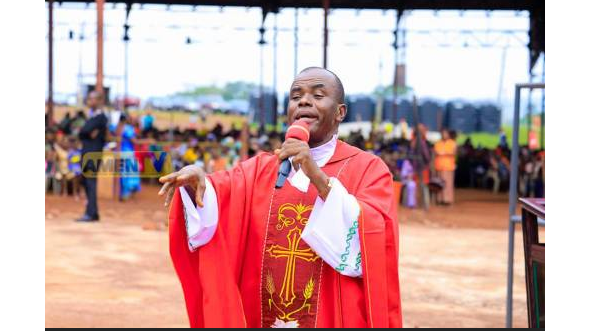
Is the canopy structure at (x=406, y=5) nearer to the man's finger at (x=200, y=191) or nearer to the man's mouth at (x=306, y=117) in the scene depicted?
the man's mouth at (x=306, y=117)

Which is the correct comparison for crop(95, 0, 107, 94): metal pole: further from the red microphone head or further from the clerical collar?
the red microphone head

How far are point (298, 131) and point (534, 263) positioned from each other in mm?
1848

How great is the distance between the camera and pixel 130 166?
59.1ft

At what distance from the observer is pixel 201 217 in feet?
12.6

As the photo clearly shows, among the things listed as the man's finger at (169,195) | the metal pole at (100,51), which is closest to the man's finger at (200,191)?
the man's finger at (169,195)

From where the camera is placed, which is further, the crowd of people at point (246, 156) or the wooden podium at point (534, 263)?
the crowd of people at point (246, 156)

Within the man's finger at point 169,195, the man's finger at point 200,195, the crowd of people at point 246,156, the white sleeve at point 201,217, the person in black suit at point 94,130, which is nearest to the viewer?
the man's finger at point 169,195

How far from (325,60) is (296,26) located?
9698mm

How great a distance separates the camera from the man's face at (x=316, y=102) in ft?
12.7

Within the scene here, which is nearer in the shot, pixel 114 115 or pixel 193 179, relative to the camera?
pixel 193 179

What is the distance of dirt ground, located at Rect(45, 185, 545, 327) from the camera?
8727 millimetres
